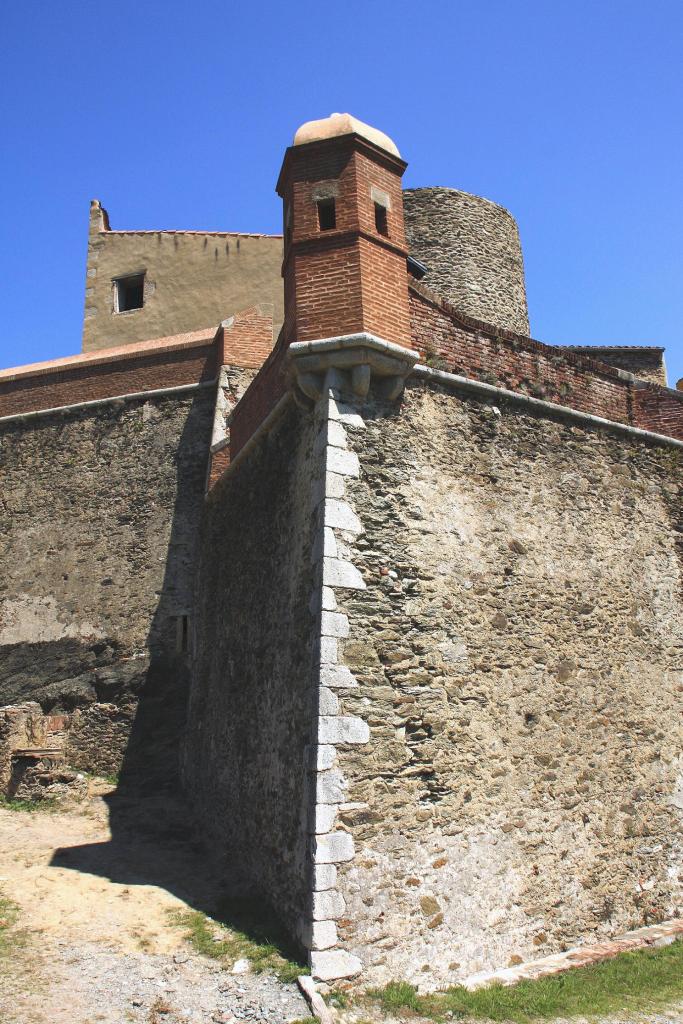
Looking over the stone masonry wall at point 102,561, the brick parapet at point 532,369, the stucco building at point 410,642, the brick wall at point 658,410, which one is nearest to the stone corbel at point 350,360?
the stucco building at point 410,642

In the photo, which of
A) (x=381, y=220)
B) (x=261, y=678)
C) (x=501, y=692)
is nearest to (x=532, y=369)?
(x=381, y=220)

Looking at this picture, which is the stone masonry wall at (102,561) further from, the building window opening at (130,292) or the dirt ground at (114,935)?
the building window opening at (130,292)

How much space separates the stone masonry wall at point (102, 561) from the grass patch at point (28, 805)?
1.20 metres

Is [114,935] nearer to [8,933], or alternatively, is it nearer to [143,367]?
[8,933]

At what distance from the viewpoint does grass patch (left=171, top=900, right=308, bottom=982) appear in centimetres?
591

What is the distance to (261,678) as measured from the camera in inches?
320

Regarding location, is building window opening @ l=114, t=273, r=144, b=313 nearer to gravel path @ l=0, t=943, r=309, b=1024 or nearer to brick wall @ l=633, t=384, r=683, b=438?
brick wall @ l=633, t=384, r=683, b=438

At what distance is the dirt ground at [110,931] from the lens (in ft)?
17.8

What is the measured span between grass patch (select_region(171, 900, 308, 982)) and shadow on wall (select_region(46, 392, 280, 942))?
0.24 metres

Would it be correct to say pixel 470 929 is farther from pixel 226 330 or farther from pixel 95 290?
pixel 95 290

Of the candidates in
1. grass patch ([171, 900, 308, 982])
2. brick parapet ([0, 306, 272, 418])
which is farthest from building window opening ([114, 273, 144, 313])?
grass patch ([171, 900, 308, 982])

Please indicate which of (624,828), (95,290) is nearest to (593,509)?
(624,828)

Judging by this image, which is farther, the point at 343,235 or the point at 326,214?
the point at 326,214

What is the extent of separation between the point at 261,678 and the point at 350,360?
3479mm
